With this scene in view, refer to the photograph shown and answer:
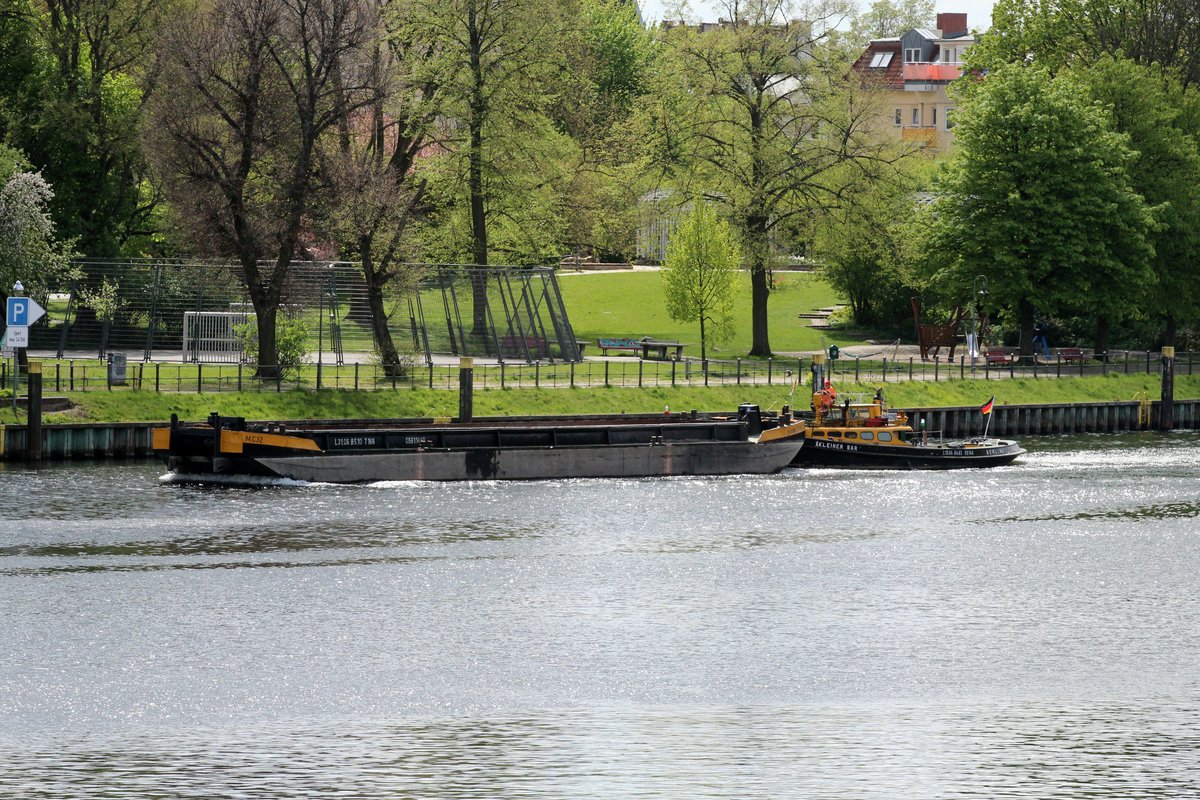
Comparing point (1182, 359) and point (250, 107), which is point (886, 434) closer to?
point (250, 107)

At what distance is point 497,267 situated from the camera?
82.8 metres

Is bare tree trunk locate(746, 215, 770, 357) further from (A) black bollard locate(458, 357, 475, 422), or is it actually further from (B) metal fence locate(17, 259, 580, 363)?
(A) black bollard locate(458, 357, 475, 422)

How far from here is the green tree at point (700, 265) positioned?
90.8 metres

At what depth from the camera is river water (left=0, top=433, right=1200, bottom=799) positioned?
102 ft

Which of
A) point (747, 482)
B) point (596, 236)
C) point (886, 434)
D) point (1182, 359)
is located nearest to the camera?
point (747, 482)

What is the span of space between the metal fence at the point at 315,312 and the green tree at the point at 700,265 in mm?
8128

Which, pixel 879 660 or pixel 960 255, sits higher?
pixel 960 255

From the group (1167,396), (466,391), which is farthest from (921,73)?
(466,391)

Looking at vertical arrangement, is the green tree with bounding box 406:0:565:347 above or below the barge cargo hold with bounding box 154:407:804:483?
above

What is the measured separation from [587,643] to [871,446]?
31524 millimetres

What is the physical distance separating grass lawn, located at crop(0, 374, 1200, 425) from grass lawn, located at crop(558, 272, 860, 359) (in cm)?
1498

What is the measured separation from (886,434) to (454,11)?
97.9 feet

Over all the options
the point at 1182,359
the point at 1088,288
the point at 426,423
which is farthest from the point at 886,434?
the point at 1182,359

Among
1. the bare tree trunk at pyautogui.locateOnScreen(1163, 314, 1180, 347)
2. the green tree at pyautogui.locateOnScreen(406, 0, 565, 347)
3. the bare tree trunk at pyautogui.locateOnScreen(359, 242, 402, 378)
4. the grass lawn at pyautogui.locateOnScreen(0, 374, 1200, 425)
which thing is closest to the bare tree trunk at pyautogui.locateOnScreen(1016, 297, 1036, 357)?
the grass lawn at pyautogui.locateOnScreen(0, 374, 1200, 425)
